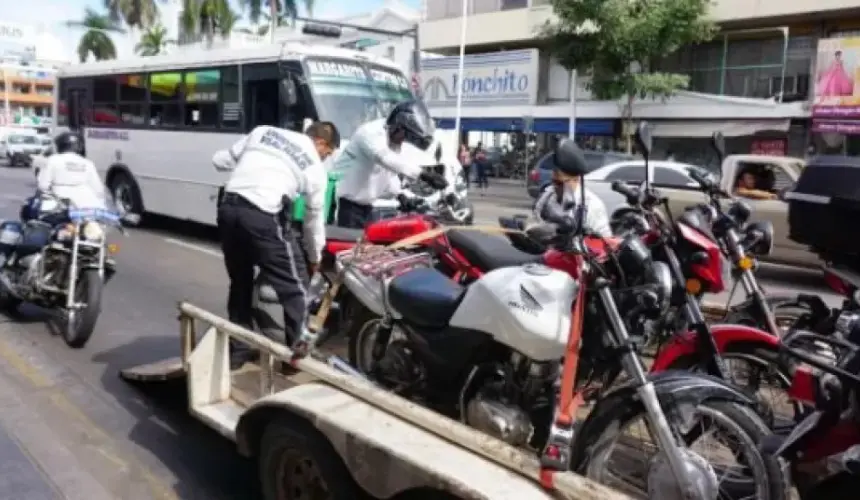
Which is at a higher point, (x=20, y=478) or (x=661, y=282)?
(x=661, y=282)

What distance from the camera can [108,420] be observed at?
470 centimetres

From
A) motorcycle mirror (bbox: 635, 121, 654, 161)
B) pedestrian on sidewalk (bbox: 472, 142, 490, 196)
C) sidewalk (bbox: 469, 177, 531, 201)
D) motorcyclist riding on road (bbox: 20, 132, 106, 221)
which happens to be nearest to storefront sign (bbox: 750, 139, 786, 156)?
sidewalk (bbox: 469, 177, 531, 201)

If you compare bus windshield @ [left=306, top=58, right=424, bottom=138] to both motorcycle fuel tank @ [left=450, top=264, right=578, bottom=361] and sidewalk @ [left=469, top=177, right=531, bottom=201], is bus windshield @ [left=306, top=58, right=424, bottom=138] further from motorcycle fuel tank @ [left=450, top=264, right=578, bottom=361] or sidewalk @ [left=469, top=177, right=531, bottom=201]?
sidewalk @ [left=469, top=177, right=531, bottom=201]

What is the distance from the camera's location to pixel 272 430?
11.1 feet

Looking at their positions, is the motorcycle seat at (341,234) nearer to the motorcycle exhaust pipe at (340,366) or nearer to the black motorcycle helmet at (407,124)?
the black motorcycle helmet at (407,124)

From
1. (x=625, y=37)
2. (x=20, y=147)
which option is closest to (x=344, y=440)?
(x=625, y=37)

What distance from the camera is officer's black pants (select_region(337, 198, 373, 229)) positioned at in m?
6.66

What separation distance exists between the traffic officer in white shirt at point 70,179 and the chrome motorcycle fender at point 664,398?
4.94 m

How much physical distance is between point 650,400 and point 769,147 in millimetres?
22061

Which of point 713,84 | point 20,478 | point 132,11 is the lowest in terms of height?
point 20,478

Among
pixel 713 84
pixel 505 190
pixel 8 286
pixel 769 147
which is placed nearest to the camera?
pixel 8 286

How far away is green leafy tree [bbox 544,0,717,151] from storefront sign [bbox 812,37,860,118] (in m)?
3.05

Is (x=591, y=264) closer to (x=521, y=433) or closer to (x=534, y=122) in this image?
(x=521, y=433)

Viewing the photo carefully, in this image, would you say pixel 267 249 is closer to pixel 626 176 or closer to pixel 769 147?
pixel 626 176
